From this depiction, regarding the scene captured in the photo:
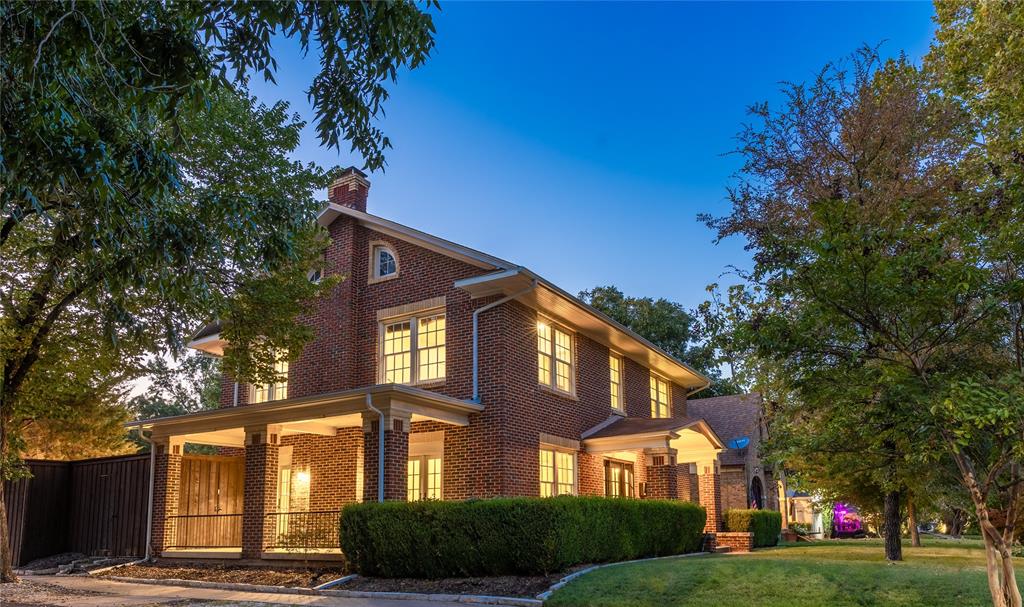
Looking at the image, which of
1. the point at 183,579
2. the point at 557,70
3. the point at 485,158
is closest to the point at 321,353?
the point at 183,579

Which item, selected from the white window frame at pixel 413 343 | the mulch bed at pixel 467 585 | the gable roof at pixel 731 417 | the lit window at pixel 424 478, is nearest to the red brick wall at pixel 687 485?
the gable roof at pixel 731 417

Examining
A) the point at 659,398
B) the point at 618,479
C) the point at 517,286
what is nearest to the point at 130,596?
the point at 517,286

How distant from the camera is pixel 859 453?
8883mm

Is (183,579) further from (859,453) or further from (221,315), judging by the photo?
(859,453)

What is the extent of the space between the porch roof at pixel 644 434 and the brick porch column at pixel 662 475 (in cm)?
49

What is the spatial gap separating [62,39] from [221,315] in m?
6.76

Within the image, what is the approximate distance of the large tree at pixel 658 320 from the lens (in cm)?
4328

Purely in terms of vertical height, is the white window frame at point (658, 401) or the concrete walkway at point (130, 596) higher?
the white window frame at point (658, 401)

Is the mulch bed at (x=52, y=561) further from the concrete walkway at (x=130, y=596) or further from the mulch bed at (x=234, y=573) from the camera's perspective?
the concrete walkway at (x=130, y=596)

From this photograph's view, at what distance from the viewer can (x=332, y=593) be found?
12828 millimetres

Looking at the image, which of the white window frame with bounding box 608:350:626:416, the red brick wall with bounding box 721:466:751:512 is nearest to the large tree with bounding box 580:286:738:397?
the red brick wall with bounding box 721:466:751:512

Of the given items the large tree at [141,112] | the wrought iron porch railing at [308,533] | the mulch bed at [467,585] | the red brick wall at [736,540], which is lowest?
the red brick wall at [736,540]

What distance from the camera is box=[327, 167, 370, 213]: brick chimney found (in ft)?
67.1

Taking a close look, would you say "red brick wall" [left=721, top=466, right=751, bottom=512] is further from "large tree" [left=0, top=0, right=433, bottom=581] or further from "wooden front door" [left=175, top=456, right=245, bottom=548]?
"large tree" [left=0, top=0, right=433, bottom=581]
